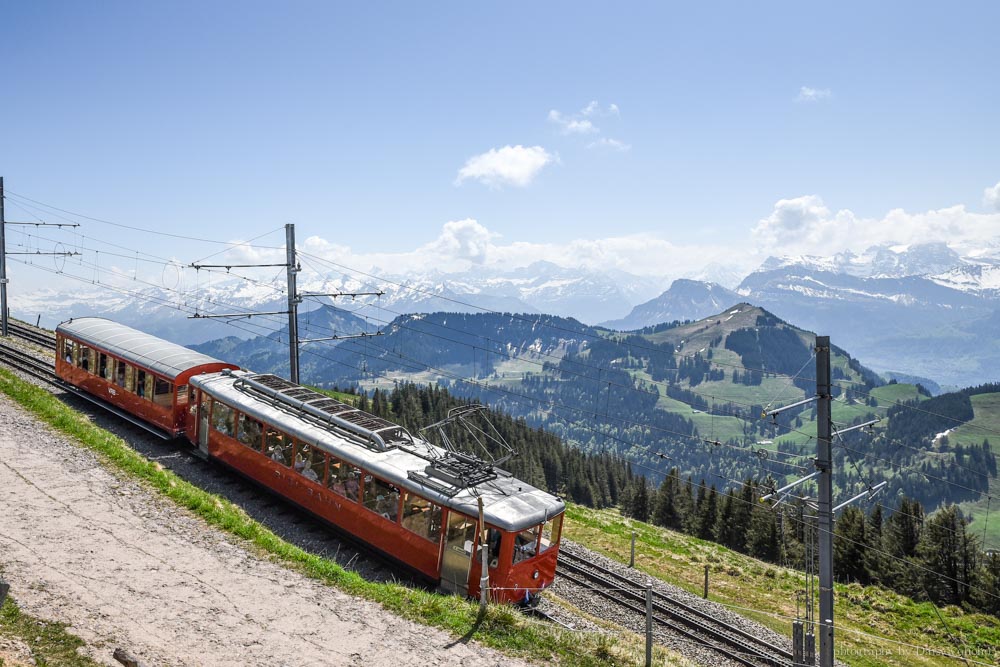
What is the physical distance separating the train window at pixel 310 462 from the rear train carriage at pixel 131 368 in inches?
341

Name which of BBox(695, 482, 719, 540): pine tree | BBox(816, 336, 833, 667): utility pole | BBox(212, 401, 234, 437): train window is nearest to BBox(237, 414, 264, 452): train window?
BBox(212, 401, 234, 437): train window

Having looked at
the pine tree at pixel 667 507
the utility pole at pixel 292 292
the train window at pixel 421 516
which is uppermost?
the utility pole at pixel 292 292

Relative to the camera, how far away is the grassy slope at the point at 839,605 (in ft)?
77.2

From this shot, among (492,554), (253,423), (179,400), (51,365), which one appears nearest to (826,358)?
(492,554)

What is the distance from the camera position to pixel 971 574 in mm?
49969

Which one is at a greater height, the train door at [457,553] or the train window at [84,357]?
the train window at [84,357]

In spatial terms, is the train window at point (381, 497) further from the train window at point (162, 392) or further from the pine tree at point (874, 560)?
the pine tree at point (874, 560)

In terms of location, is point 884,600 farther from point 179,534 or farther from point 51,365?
point 51,365

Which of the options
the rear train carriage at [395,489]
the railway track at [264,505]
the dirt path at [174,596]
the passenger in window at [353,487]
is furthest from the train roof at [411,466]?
the dirt path at [174,596]

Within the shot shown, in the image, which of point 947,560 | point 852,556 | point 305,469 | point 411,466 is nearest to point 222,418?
point 305,469

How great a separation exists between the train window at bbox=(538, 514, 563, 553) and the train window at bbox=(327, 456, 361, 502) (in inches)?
228

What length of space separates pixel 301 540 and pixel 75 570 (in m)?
7.39

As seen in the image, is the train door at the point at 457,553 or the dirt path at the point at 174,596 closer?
the dirt path at the point at 174,596

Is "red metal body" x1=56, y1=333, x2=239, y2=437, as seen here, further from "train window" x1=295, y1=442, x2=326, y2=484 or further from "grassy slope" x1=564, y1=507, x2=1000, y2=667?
"grassy slope" x1=564, y1=507, x2=1000, y2=667
